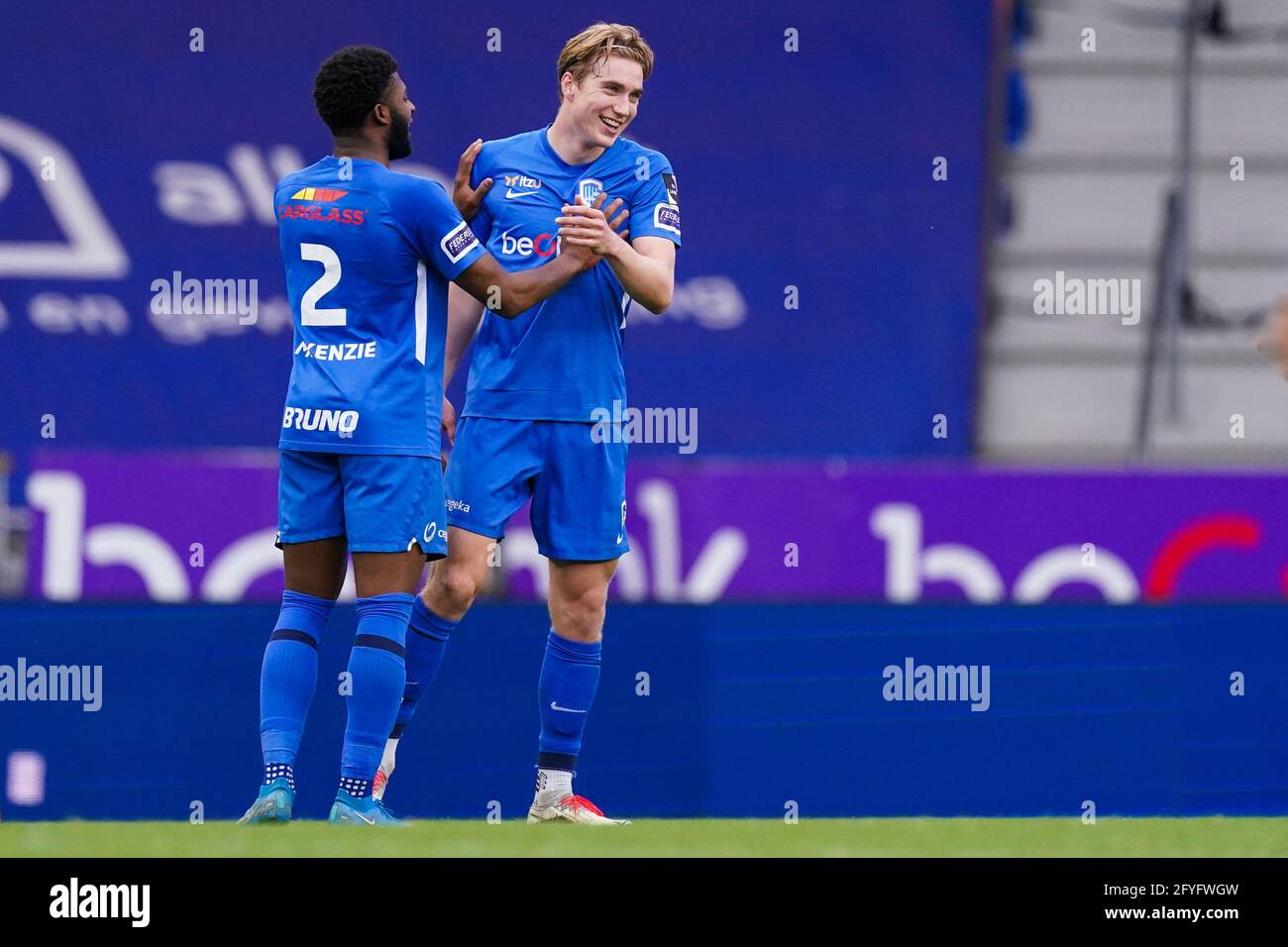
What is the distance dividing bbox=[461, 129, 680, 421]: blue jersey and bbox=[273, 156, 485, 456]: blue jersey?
0.44 m

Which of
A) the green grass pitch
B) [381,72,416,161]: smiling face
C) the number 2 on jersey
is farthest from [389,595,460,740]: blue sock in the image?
[381,72,416,161]: smiling face

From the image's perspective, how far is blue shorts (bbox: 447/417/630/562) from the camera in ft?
14.9

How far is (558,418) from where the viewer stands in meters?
4.58

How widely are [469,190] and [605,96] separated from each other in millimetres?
382

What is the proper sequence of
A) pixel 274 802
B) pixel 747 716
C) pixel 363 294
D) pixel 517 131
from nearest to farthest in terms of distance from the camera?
1. pixel 274 802
2. pixel 363 294
3. pixel 747 716
4. pixel 517 131

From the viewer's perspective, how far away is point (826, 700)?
17.9 feet

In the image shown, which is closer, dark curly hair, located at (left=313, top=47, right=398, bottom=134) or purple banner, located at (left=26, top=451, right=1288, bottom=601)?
dark curly hair, located at (left=313, top=47, right=398, bottom=134)

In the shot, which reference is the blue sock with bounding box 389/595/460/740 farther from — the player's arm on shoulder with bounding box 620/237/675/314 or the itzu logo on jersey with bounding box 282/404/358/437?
the player's arm on shoulder with bounding box 620/237/675/314

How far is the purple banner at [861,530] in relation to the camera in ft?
18.6

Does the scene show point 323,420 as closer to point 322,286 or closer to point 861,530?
point 322,286

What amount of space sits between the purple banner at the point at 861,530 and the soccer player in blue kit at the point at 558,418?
1.05 metres

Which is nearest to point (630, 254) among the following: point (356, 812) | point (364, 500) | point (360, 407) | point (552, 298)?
point (552, 298)

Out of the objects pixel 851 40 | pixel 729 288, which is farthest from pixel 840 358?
pixel 851 40

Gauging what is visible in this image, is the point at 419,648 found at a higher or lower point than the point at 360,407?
lower
